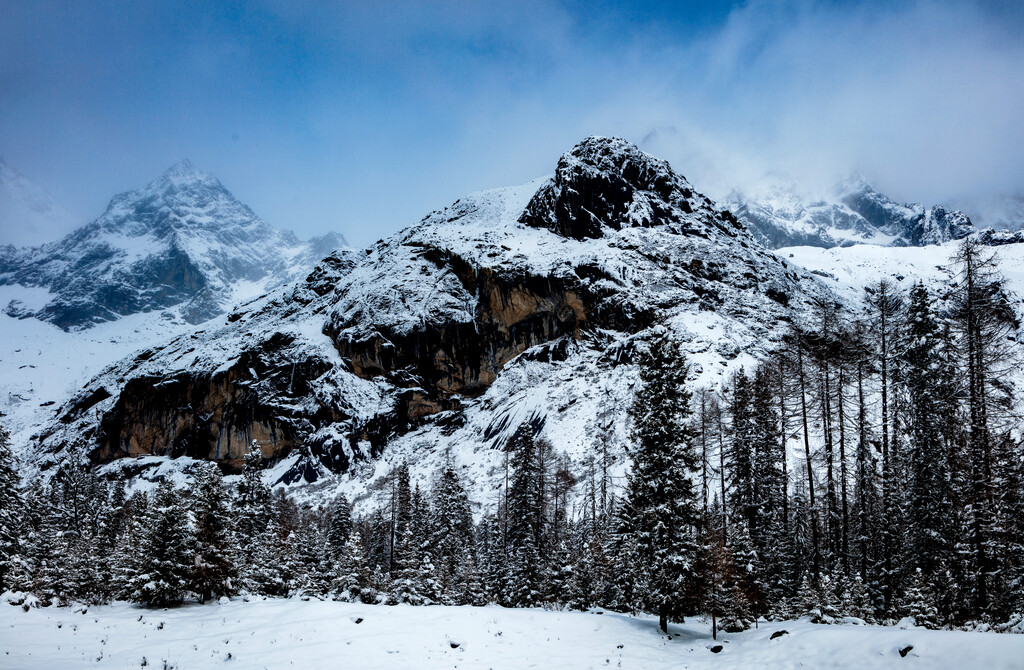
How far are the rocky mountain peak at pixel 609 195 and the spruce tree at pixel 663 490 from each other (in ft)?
375

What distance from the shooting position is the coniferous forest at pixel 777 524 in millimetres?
17047

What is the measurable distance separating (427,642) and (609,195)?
134 meters

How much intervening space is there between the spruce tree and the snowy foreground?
58.8 inches

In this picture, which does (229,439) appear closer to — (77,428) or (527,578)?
(77,428)

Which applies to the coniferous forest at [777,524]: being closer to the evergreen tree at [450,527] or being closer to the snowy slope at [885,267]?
the evergreen tree at [450,527]

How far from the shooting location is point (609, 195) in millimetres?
139500

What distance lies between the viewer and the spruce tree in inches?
734

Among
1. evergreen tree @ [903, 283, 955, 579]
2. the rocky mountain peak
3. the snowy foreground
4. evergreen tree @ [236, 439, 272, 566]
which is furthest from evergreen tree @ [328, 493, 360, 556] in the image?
the rocky mountain peak

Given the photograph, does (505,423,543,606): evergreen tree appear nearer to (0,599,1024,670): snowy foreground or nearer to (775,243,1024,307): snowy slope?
(0,599,1024,670): snowy foreground

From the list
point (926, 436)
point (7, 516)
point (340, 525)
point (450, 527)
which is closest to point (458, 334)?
point (340, 525)

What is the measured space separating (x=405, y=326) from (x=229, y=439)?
4511 centimetres

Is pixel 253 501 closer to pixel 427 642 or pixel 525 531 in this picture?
pixel 525 531

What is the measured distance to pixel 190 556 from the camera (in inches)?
865

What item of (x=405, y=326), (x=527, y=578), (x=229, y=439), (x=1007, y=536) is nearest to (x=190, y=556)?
(x=527, y=578)
